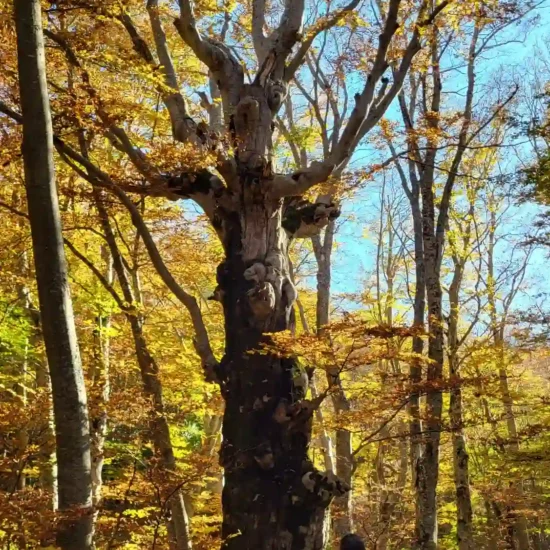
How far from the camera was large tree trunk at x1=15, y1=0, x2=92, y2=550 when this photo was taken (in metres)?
2.87

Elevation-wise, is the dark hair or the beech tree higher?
the beech tree

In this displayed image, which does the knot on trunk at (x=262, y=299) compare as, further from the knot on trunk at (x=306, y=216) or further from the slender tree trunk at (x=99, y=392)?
the slender tree trunk at (x=99, y=392)

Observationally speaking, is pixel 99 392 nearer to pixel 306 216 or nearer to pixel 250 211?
pixel 250 211

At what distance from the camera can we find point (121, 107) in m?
4.39

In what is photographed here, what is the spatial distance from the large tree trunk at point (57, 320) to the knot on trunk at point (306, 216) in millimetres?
2981

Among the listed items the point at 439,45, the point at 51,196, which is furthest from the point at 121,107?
the point at 439,45

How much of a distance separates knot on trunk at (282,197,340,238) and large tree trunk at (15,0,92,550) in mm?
2981

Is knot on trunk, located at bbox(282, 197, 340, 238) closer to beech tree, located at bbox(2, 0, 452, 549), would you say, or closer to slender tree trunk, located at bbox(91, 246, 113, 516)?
beech tree, located at bbox(2, 0, 452, 549)

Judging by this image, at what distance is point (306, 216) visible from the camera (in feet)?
18.6

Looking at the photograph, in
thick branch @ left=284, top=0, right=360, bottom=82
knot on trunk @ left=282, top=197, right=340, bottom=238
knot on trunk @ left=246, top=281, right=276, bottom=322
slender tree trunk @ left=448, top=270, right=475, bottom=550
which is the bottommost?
slender tree trunk @ left=448, top=270, right=475, bottom=550

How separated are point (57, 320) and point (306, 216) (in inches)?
130

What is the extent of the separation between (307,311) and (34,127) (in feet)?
32.8

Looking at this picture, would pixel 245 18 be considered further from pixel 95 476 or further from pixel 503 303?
pixel 503 303

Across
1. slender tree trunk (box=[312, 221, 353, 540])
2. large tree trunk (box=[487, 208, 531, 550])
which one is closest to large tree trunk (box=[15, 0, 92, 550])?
slender tree trunk (box=[312, 221, 353, 540])
